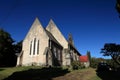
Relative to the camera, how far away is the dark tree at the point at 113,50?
2174 inches

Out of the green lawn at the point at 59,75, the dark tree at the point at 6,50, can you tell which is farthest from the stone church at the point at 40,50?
the green lawn at the point at 59,75

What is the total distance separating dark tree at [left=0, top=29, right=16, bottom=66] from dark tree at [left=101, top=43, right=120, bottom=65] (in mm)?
29035

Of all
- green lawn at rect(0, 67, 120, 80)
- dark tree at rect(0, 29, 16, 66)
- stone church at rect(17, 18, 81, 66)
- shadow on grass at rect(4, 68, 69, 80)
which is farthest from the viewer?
dark tree at rect(0, 29, 16, 66)

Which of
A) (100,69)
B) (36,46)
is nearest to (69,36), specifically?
(36,46)

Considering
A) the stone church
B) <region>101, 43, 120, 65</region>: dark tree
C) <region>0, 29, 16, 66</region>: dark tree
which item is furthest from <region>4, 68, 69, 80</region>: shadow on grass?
<region>101, 43, 120, 65</region>: dark tree

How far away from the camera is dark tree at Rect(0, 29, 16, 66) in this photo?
48737mm

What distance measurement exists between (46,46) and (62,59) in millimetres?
9954

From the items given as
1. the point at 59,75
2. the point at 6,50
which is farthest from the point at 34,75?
the point at 6,50

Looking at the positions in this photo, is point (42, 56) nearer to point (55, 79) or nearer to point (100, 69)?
point (100, 69)

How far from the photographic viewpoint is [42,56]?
137ft

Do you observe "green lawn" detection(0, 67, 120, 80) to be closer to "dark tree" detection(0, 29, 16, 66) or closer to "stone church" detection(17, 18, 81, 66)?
"stone church" detection(17, 18, 81, 66)

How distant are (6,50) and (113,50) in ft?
107

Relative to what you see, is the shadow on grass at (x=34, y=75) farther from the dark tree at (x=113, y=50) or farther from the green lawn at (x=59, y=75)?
the dark tree at (x=113, y=50)

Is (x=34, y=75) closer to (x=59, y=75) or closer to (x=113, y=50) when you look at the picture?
(x=59, y=75)
